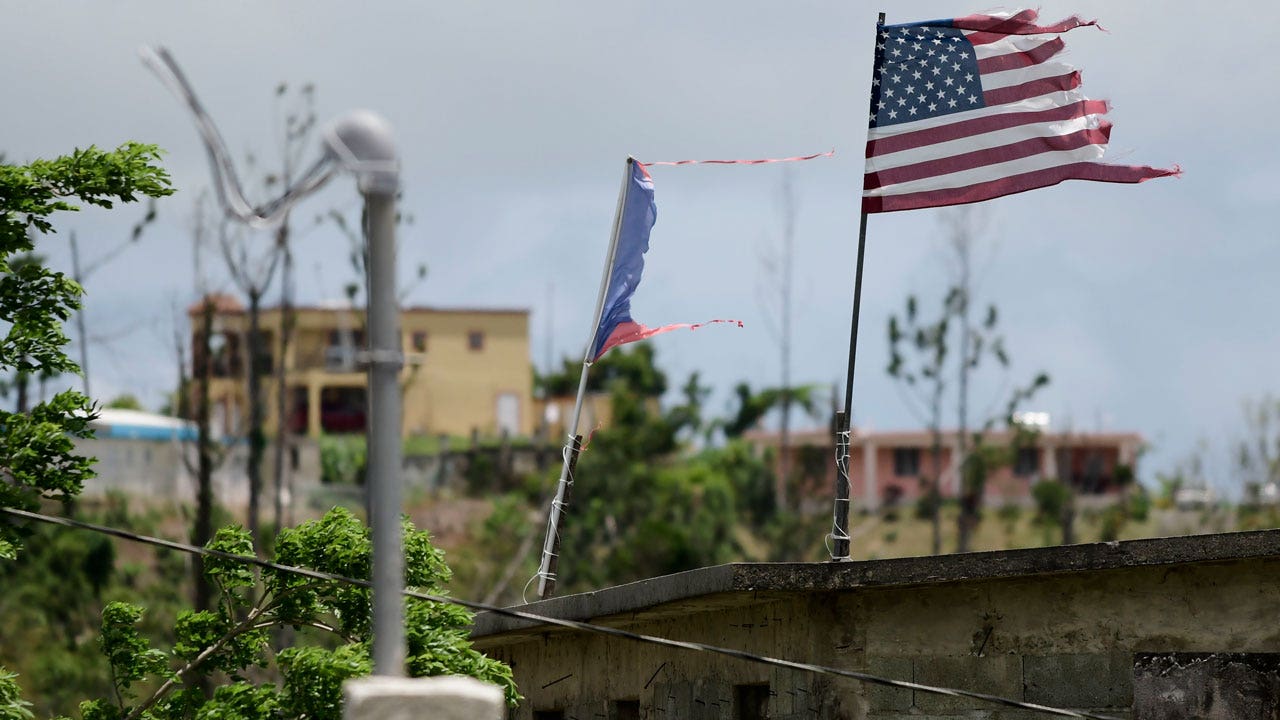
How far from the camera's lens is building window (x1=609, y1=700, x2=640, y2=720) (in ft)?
49.2

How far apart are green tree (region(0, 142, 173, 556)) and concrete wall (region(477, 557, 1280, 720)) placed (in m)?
5.21

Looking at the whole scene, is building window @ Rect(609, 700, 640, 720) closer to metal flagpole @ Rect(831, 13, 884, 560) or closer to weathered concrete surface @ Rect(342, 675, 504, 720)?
metal flagpole @ Rect(831, 13, 884, 560)

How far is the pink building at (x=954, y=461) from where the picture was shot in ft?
255

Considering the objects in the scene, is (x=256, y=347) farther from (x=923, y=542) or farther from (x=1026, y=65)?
(x=1026, y=65)

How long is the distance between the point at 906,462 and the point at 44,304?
69599 millimetres

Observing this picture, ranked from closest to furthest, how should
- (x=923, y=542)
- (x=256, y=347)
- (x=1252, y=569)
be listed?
1. (x=1252, y=569)
2. (x=256, y=347)
3. (x=923, y=542)

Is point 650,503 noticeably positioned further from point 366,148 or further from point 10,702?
point 366,148

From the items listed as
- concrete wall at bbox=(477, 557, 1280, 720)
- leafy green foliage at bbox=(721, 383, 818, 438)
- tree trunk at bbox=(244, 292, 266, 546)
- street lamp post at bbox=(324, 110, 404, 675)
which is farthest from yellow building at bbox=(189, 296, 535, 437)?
street lamp post at bbox=(324, 110, 404, 675)

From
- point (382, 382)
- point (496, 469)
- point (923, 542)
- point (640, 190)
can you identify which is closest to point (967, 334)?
point (923, 542)

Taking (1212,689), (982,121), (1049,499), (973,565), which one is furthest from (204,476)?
(1212,689)

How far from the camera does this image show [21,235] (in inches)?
568

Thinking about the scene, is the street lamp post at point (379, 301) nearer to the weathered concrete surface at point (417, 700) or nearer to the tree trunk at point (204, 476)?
the weathered concrete surface at point (417, 700)

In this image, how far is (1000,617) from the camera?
11.8m

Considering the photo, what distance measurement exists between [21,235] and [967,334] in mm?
50067
